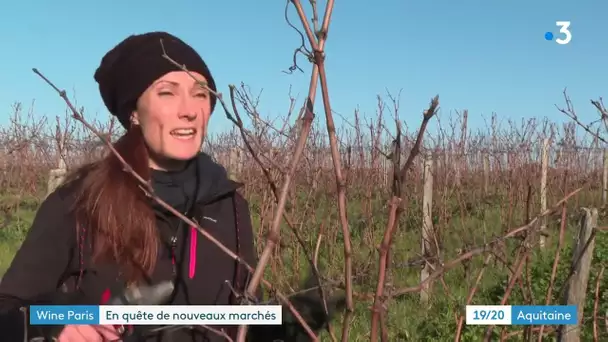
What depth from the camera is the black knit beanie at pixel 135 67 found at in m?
1.44

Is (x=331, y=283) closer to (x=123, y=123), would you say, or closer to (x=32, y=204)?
(x=123, y=123)

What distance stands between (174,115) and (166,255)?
1.23ft

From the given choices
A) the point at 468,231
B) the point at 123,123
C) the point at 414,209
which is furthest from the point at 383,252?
the point at 414,209

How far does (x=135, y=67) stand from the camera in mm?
1453

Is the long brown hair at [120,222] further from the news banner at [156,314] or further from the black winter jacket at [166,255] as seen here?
the news banner at [156,314]

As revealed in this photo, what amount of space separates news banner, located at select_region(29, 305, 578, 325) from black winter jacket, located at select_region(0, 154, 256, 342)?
6cm

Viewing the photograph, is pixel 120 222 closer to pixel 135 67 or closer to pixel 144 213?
pixel 144 213

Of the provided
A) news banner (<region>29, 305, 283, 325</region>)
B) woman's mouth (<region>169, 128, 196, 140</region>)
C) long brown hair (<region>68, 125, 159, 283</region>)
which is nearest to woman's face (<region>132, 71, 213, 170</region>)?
woman's mouth (<region>169, 128, 196, 140</region>)

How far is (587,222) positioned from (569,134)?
9.08 m

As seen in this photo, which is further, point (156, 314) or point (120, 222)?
point (120, 222)

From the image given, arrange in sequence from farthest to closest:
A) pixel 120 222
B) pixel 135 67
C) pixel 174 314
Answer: pixel 135 67 → pixel 120 222 → pixel 174 314

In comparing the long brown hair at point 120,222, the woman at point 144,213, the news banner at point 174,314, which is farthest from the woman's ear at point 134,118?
the news banner at point 174,314

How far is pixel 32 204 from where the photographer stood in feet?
33.0

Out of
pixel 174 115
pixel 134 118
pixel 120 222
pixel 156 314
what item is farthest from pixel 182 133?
pixel 156 314
